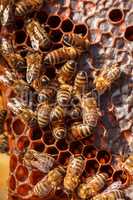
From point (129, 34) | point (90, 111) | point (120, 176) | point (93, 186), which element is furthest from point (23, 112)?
point (129, 34)

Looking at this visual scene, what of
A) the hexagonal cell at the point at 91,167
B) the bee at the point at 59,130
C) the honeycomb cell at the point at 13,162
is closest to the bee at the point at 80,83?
the bee at the point at 59,130

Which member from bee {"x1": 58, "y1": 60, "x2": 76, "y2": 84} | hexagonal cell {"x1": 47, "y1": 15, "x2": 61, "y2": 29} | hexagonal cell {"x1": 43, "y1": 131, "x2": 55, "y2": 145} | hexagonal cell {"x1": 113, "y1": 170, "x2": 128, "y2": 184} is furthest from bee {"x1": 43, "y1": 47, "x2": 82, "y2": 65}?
hexagonal cell {"x1": 113, "y1": 170, "x2": 128, "y2": 184}

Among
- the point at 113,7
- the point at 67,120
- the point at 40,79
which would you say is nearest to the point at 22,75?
the point at 40,79

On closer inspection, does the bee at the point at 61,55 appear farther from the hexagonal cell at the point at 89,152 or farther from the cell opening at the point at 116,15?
the hexagonal cell at the point at 89,152

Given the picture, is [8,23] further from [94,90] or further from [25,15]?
[94,90]

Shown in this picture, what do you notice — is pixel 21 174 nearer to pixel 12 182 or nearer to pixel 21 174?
pixel 21 174
